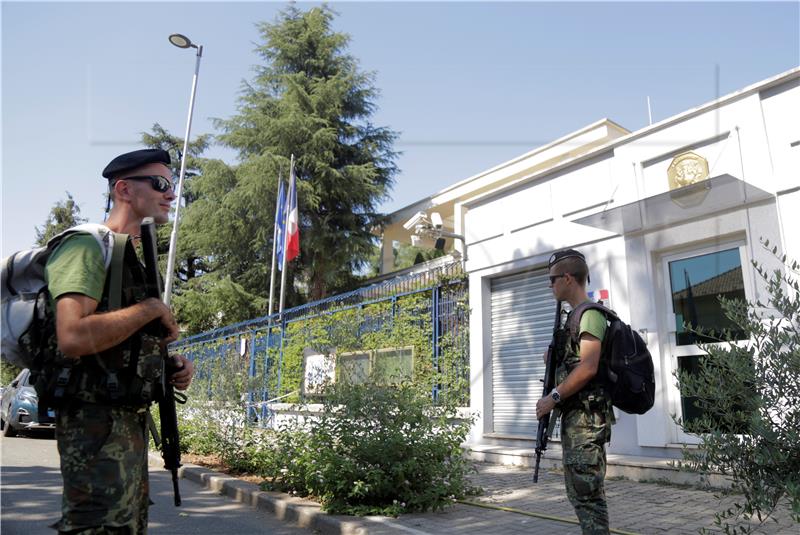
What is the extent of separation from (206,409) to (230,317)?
13.1 metres

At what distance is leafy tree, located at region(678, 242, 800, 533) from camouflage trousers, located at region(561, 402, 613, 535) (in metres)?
0.56

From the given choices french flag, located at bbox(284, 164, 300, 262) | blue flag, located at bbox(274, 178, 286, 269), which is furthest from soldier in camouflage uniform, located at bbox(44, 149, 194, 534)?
blue flag, located at bbox(274, 178, 286, 269)

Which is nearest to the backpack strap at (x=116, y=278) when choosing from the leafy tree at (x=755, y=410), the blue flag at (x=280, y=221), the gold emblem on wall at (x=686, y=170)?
the leafy tree at (x=755, y=410)

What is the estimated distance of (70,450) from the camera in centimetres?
191

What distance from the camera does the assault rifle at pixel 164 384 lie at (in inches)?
86.7

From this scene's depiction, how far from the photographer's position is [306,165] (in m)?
20.4

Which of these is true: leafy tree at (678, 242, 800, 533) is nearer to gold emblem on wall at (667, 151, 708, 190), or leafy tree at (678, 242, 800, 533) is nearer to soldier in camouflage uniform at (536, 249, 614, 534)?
soldier in camouflage uniform at (536, 249, 614, 534)

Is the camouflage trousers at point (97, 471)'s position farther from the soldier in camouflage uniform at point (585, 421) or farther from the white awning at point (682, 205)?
the white awning at point (682, 205)

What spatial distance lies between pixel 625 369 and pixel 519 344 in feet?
20.5

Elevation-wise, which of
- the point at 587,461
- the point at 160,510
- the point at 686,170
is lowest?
the point at 160,510

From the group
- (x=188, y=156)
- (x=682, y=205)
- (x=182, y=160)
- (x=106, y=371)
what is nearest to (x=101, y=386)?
(x=106, y=371)

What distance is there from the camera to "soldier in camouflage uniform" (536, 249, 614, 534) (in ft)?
10.1

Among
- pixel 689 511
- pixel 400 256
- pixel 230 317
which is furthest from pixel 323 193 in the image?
pixel 400 256

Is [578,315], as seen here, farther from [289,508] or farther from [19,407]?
[19,407]
